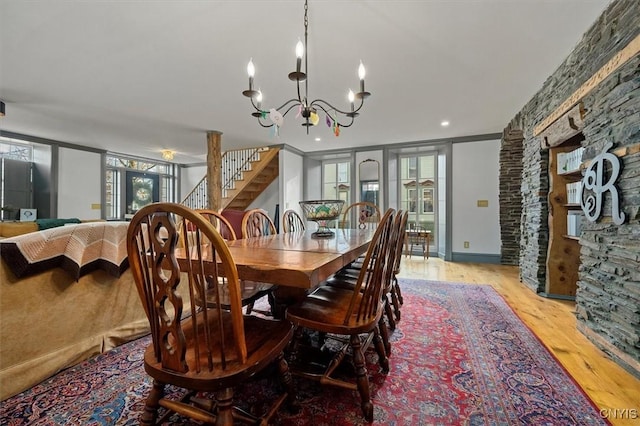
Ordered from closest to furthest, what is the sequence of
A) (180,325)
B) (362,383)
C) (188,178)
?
(180,325), (362,383), (188,178)

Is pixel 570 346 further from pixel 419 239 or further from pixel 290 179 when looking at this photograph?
pixel 290 179

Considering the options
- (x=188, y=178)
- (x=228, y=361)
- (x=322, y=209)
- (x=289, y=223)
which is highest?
(x=188, y=178)

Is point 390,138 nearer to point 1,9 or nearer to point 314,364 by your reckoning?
point 314,364

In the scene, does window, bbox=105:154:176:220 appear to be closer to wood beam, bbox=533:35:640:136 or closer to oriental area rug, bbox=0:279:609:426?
oriental area rug, bbox=0:279:609:426

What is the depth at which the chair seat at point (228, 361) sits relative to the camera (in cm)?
88

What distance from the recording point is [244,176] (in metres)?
6.25

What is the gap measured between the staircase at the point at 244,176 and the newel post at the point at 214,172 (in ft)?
4.05

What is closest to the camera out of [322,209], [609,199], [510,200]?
[609,199]

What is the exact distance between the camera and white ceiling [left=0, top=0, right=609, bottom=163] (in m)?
1.93

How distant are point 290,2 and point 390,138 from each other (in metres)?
3.82

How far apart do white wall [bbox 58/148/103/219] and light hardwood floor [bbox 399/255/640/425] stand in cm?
667

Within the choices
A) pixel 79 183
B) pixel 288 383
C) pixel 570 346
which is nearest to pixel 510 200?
pixel 570 346

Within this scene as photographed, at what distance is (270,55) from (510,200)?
4514mm

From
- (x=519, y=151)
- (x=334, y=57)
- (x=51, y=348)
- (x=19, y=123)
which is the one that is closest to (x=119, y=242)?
(x=51, y=348)
